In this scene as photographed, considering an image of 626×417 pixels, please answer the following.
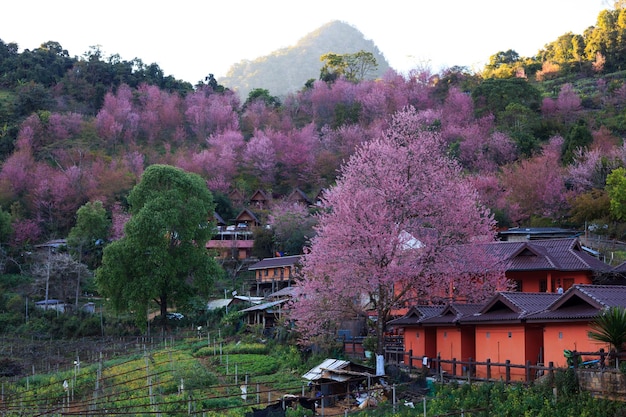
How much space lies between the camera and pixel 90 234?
53219mm

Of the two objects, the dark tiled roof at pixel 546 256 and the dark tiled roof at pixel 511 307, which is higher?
the dark tiled roof at pixel 546 256

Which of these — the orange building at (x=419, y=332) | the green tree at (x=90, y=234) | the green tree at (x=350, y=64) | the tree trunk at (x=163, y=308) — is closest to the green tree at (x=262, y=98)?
the green tree at (x=350, y=64)

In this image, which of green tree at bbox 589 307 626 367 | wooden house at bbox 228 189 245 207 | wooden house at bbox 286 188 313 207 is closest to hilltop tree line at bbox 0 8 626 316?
wooden house at bbox 228 189 245 207

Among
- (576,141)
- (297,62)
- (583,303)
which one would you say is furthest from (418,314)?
(297,62)

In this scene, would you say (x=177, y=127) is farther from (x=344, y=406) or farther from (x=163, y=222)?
(x=344, y=406)

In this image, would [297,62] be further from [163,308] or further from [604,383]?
[604,383]

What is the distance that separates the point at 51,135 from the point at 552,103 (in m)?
47.4

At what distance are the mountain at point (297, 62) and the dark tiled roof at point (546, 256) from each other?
126 metres

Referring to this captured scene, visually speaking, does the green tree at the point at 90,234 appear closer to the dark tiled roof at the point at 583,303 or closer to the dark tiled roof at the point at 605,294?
the dark tiled roof at the point at 583,303

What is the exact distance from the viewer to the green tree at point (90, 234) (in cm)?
5200

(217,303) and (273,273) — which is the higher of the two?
(273,273)

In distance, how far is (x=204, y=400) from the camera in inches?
955

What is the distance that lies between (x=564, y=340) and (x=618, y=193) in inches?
874

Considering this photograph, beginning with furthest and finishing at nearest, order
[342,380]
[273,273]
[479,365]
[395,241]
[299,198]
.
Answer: [299,198] → [273,273] → [395,241] → [342,380] → [479,365]
